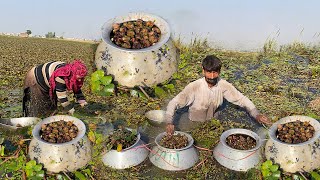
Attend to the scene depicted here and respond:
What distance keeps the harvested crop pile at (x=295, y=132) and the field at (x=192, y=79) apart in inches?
17.8

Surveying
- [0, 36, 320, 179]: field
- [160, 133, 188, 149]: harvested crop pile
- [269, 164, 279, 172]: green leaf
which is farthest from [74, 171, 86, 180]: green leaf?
[269, 164, 279, 172]: green leaf

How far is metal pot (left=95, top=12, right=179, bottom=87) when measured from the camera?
7973 mm

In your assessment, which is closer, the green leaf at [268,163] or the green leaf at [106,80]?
the green leaf at [268,163]

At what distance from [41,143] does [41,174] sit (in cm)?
37

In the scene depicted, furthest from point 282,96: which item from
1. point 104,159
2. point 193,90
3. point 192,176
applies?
point 104,159

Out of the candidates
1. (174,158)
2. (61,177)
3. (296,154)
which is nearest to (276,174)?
(296,154)

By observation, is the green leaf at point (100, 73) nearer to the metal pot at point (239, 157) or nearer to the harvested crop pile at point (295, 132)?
the metal pot at point (239, 157)

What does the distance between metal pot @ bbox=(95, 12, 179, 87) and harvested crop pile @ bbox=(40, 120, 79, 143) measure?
245 centimetres

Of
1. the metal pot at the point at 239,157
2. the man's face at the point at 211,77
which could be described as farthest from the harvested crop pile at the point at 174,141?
the man's face at the point at 211,77

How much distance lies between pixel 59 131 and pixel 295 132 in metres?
2.94

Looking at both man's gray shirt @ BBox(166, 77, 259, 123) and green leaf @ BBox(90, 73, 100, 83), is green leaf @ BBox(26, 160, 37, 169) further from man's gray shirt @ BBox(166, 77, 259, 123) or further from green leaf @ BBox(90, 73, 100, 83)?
green leaf @ BBox(90, 73, 100, 83)

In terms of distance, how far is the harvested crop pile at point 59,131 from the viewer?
18.2ft

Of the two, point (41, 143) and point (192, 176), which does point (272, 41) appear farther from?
point (41, 143)

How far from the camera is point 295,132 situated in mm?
5508
